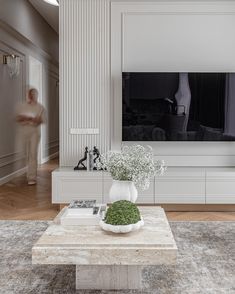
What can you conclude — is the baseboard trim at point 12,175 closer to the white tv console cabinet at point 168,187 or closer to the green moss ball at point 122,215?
the white tv console cabinet at point 168,187

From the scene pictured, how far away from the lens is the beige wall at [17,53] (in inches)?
228

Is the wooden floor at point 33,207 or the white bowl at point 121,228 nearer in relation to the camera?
the white bowl at point 121,228

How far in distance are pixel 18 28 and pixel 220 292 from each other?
17.1ft

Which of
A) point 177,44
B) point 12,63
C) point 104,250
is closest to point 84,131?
point 177,44

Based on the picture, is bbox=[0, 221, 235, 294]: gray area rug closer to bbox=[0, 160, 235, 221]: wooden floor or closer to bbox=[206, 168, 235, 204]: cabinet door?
bbox=[0, 160, 235, 221]: wooden floor

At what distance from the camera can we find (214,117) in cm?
445

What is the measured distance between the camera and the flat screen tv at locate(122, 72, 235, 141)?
4.42 metres

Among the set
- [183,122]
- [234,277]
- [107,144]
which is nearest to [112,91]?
[107,144]

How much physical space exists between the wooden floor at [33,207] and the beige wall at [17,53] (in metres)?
0.58

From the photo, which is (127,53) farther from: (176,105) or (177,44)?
(176,105)

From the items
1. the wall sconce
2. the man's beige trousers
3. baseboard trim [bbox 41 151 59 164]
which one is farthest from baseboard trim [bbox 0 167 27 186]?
the wall sconce

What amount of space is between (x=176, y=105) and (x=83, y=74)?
1.19m

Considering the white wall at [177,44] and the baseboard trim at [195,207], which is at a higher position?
the white wall at [177,44]

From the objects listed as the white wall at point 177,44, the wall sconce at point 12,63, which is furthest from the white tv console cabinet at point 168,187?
the wall sconce at point 12,63
